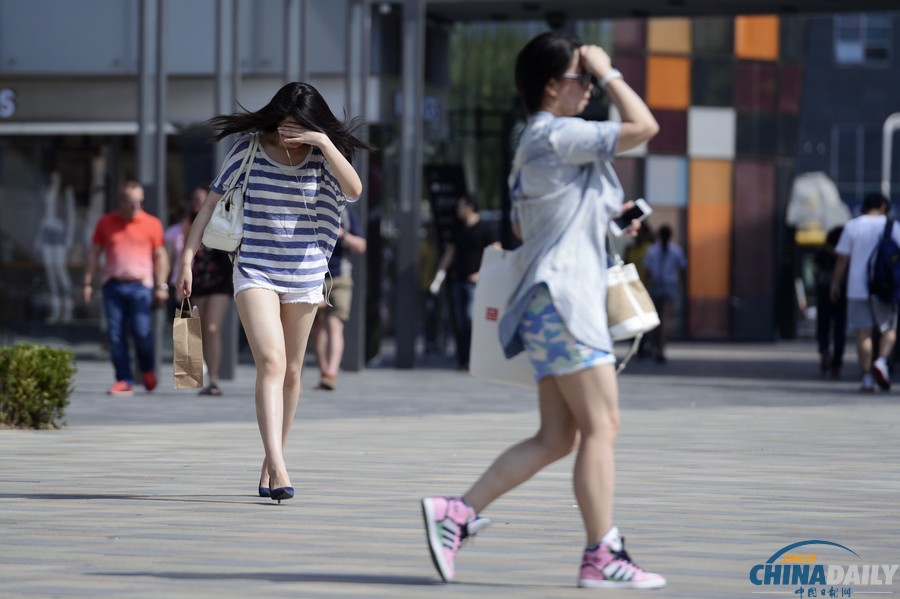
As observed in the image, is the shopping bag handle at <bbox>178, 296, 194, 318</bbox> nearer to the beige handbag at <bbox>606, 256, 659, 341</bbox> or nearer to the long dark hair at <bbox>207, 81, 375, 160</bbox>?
the long dark hair at <bbox>207, 81, 375, 160</bbox>

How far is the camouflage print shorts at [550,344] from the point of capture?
5.38 meters

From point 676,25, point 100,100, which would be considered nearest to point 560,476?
point 100,100

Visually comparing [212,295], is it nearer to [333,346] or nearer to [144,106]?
[333,346]

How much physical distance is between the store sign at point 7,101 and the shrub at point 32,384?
9.49 m


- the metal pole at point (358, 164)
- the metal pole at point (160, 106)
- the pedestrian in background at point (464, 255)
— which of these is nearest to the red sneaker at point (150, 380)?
the metal pole at point (160, 106)

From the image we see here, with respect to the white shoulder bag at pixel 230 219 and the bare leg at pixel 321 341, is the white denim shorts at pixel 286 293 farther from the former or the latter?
the bare leg at pixel 321 341

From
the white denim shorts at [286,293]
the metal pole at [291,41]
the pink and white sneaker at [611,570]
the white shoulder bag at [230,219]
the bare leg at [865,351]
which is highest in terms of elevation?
the metal pole at [291,41]

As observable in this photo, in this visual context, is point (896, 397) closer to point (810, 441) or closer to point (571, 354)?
point (810, 441)

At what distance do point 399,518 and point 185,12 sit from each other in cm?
1319

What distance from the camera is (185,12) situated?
19.4 m

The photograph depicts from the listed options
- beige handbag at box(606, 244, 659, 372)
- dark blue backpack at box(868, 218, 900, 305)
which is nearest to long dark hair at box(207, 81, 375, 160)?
beige handbag at box(606, 244, 659, 372)

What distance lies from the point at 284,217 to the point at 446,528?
2636 millimetres

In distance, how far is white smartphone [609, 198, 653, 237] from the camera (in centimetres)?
560

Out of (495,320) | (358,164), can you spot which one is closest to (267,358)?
(495,320)
